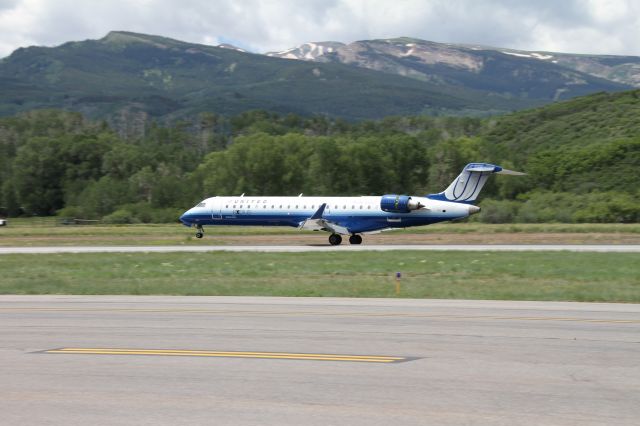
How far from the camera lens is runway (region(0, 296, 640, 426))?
944 cm

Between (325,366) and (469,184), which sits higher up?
(469,184)

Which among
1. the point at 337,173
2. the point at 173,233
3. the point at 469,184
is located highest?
the point at 337,173

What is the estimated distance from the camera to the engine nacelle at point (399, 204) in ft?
145

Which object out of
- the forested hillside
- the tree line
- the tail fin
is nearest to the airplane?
the tail fin

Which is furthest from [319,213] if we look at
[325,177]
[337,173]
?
[337,173]

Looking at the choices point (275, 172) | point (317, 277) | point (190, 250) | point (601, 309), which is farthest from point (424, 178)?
point (601, 309)

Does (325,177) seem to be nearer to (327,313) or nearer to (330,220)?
(330,220)

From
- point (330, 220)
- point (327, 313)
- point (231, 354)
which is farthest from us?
point (330, 220)

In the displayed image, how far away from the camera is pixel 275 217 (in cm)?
4825

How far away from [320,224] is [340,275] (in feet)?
55.9

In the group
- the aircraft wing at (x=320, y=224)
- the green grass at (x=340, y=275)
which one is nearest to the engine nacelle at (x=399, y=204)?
the aircraft wing at (x=320, y=224)

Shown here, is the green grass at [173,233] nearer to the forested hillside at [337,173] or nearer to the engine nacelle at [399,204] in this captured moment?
the engine nacelle at [399,204]

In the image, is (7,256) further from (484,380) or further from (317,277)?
(484,380)

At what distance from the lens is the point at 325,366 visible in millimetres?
11953
